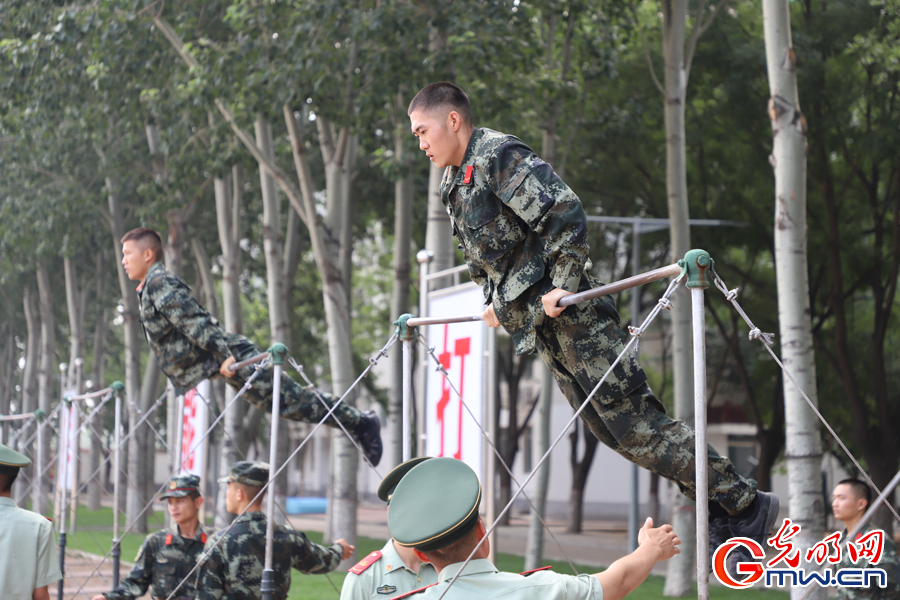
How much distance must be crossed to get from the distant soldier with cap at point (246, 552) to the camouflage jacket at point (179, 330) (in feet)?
3.37

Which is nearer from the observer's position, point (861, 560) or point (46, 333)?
point (861, 560)

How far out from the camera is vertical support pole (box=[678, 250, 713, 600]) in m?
2.76

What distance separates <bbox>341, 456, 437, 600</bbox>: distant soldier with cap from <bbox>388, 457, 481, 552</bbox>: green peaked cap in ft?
1.84

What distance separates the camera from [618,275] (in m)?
19.0

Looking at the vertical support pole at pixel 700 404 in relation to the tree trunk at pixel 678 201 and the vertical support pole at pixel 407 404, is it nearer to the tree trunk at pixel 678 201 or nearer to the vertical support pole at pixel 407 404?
the vertical support pole at pixel 407 404

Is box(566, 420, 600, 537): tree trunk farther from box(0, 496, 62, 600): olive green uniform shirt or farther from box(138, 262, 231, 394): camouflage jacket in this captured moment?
box(0, 496, 62, 600): olive green uniform shirt

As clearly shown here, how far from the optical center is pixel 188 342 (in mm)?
6121

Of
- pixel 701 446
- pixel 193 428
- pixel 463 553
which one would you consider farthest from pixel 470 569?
pixel 193 428

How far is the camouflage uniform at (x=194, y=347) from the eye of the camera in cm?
590

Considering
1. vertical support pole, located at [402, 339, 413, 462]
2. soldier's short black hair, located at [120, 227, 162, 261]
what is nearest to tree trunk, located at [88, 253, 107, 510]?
soldier's short black hair, located at [120, 227, 162, 261]

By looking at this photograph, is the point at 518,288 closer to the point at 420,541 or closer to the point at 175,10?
the point at 420,541

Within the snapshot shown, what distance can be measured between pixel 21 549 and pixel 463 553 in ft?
7.65

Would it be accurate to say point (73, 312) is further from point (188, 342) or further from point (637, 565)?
point (637, 565)

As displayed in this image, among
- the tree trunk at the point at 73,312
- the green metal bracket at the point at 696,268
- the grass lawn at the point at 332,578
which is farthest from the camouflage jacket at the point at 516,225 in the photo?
the tree trunk at the point at 73,312
